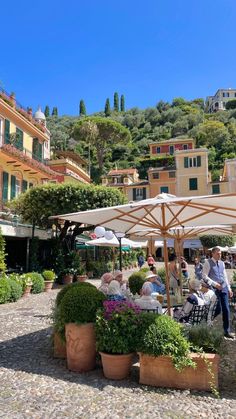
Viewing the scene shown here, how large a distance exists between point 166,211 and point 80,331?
3.39m

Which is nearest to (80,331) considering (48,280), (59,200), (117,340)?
(117,340)

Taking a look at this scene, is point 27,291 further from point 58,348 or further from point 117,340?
point 117,340

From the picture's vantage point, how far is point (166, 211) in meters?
7.77

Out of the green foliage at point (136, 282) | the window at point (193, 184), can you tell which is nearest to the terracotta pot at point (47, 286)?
the green foliage at point (136, 282)

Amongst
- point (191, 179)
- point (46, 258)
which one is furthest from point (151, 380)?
point (191, 179)

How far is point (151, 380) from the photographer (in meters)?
4.70

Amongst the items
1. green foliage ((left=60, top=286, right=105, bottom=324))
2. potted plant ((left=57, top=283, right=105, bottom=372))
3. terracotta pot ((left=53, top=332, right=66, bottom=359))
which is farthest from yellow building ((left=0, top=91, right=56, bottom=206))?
potted plant ((left=57, top=283, right=105, bottom=372))

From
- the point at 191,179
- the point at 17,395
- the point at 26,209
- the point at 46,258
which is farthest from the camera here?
the point at 191,179

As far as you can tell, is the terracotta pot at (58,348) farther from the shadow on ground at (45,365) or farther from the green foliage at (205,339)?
the green foliage at (205,339)

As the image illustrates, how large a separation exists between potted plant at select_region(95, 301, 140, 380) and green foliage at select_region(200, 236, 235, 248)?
32245 millimetres

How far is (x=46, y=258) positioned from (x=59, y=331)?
15322 mm

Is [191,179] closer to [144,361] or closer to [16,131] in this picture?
[16,131]

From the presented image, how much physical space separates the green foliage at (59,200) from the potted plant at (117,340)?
13372 millimetres

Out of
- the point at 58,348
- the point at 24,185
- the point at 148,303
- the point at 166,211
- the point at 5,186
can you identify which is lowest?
the point at 58,348
